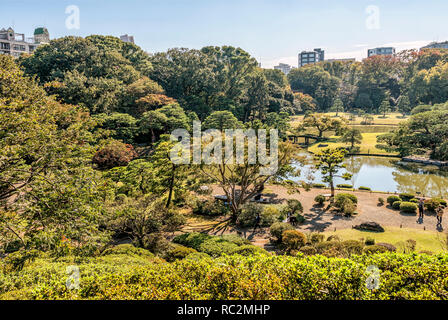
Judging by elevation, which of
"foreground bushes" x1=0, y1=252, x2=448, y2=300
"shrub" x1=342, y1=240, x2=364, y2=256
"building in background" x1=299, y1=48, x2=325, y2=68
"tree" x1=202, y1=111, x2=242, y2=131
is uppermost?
"building in background" x1=299, y1=48, x2=325, y2=68

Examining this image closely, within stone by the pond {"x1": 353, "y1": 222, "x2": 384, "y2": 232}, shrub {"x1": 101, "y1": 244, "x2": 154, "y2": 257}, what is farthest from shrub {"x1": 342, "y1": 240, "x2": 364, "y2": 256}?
shrub {"x1": 101, "y1": 244, "x2": 154, "y2": 257}

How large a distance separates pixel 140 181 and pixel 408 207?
1494 cm

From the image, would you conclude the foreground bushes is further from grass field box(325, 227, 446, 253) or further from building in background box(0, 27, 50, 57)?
building in background box(0, 27, 50, 57)

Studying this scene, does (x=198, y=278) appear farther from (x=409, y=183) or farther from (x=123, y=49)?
(x=123, y=49)

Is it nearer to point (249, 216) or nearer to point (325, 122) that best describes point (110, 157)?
point (249, 216)

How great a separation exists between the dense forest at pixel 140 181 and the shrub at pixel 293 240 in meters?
1.78

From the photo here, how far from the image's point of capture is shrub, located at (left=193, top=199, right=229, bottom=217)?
16.6 m

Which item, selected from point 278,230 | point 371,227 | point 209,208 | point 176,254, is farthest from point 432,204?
point 176,254

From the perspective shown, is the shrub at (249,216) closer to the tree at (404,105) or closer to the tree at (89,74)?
the tree at (89,74)

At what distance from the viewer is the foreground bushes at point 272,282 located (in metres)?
3.98

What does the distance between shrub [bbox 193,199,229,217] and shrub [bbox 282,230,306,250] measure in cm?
533

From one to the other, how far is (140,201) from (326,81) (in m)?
57.9

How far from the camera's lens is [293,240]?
11.6m

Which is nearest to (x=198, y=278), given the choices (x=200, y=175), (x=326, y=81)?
(x=200, y=175)
